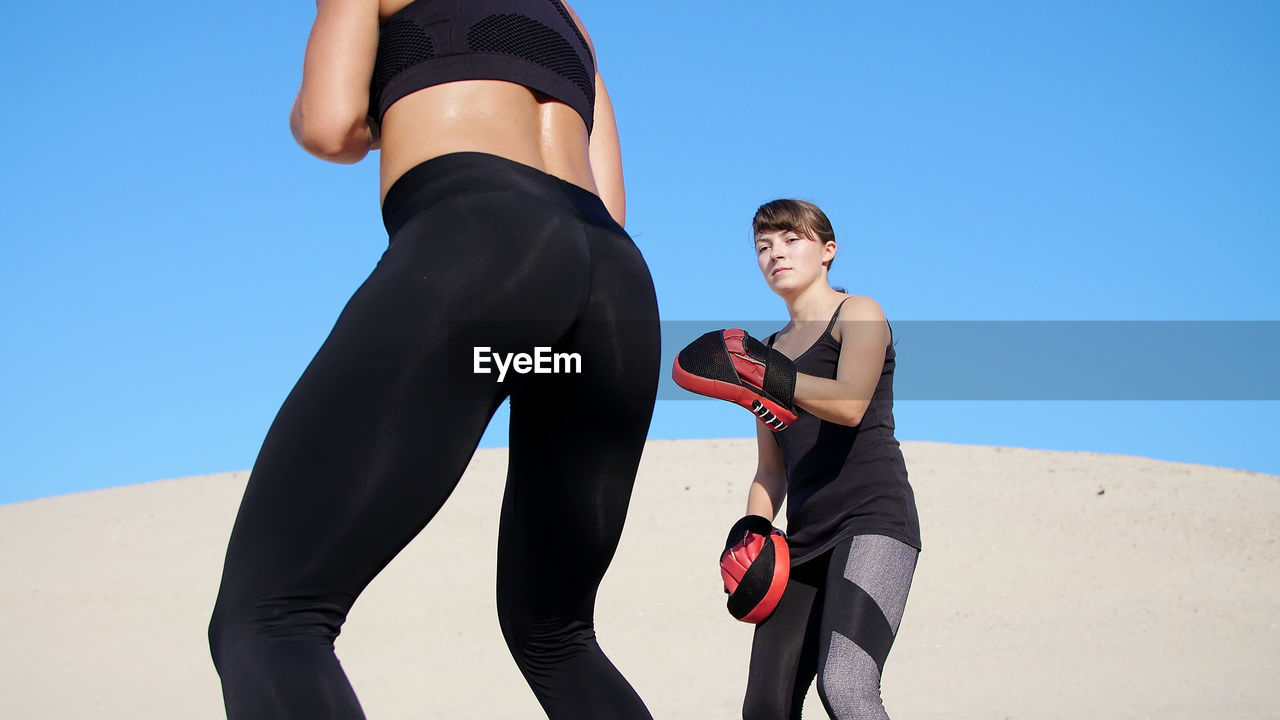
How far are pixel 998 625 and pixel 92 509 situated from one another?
1593 centimetres

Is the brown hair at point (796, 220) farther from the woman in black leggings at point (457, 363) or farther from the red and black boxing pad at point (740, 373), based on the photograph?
the woman in black leggings at point (457, 363)

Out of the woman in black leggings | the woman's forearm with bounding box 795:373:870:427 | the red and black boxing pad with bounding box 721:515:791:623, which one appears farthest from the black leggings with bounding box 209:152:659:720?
the red and black boxing pad with bounding box 721:515:791:623

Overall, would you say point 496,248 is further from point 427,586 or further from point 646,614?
point 427,586

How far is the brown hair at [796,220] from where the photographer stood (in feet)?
12.5

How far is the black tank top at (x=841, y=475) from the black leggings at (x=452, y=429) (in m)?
1.84

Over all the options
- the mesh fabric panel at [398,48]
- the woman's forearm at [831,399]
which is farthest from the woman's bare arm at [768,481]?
the mesh fabric panel at [398,48]

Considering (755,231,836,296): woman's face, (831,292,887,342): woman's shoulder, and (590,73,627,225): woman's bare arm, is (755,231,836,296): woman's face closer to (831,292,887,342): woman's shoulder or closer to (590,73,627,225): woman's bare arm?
(831,292,887,342): woman's shoulder

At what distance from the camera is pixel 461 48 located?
164cm

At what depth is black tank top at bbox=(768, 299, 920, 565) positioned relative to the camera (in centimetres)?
343

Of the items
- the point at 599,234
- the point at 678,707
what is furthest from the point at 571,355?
the point at 678,707

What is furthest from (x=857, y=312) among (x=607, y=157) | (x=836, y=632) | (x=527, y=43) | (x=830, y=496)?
(x=527, y=43)

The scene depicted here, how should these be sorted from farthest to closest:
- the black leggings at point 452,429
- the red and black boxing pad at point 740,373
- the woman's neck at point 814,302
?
the woman's neck at point 814,302 → the red and black boxing pad at point 740,373 → the black leggings at point 452,429

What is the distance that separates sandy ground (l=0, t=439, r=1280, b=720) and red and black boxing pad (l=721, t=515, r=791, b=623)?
6606 mm

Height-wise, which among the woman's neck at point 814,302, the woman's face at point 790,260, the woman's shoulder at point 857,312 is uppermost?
the woman's face at point 790,260
